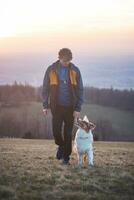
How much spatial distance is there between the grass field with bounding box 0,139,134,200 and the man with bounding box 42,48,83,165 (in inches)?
33.8

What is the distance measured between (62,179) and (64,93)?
238 cm

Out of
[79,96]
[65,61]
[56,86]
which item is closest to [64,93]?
[56,86]

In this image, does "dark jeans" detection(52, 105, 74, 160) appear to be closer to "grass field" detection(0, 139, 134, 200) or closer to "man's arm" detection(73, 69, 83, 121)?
"man's arm" detection(73, 69, 83, 121)

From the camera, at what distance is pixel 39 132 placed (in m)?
25.7

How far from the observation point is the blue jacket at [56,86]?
40.2 ft

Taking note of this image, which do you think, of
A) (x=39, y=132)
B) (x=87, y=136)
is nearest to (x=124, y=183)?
(x=87, y=136)

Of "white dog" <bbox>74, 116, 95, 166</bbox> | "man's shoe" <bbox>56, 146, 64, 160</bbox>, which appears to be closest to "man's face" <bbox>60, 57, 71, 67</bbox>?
"white dog" <bbox>74, 116, 95, 166</bbox>

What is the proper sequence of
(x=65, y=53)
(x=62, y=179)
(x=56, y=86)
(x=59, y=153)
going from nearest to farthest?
(x=62, y=179) < (x=65, y=53) < (x=56, y=86) < (x=59, y=153)

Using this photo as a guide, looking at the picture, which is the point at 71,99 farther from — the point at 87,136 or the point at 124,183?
the point at 124,183

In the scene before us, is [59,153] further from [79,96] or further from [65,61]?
[65,61]

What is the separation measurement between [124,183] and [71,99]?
259 centimetres

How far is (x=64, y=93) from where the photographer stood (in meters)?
12.3

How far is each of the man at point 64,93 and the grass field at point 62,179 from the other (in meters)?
0.86

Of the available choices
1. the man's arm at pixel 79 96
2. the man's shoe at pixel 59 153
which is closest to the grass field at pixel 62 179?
the man's shoe at pixel 59 153
